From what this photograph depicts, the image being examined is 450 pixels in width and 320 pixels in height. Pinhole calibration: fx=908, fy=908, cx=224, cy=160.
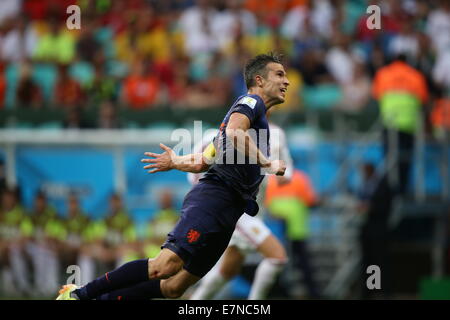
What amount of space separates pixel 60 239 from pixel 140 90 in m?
3.00

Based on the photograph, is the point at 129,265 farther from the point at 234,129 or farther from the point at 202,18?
the point at 202,18

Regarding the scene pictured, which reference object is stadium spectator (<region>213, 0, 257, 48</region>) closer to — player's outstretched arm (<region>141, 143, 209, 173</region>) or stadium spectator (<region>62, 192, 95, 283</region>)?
stadium spectator (<region>62, 192, 95, 283</region>)

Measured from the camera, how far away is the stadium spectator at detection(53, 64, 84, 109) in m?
15.4

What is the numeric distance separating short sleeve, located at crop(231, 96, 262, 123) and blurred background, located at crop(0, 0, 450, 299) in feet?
20.3

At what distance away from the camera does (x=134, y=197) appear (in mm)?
14523

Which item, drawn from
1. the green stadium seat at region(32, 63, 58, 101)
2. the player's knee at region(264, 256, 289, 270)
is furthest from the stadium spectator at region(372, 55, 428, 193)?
the green stadium seat at region(32, 63, 58, 101)

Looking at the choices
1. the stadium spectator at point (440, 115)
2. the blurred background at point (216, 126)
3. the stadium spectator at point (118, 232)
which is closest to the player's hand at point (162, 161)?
the blurred background at point (216, 126)

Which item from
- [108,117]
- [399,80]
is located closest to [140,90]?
[108,117]

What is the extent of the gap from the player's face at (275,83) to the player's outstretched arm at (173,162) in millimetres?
762

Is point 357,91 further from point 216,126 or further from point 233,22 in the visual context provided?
point 233,22

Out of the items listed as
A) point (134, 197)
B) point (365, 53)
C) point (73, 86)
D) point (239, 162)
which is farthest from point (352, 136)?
point (239, 162)

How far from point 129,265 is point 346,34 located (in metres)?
10.1

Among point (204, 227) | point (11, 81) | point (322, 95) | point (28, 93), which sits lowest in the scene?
point (204, 227)

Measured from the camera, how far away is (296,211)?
13492 mm
